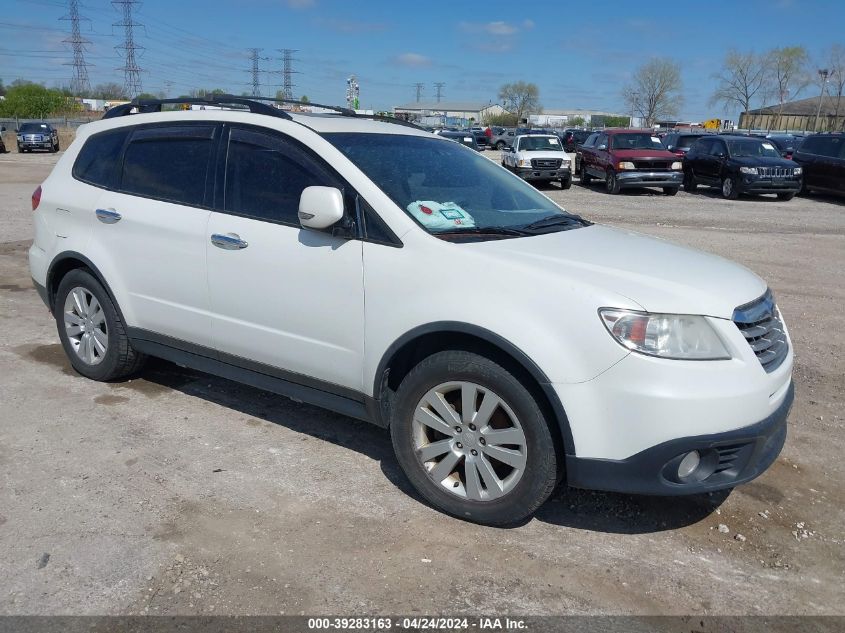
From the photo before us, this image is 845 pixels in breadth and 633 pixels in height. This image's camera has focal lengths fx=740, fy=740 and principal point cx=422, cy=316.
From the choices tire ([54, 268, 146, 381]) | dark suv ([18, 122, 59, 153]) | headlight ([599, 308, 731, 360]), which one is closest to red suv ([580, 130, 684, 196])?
tire ([54, 268, 146, 381])

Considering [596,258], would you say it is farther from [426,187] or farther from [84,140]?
[84,140]

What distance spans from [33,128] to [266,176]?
39.2 meters

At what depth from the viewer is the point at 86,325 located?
518cm

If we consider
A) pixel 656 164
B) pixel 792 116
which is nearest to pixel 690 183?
pixel 656 164

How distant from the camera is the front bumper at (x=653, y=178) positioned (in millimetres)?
21016

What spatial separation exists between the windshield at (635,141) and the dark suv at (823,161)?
3.92 metres

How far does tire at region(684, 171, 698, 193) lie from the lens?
22.3 m

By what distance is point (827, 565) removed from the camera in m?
3.26

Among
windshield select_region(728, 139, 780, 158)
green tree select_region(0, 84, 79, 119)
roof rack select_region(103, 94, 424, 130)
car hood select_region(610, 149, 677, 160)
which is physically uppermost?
green tree select_region(0, 84, 79, 119)

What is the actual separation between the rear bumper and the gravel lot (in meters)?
16.6

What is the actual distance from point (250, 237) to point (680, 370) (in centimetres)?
235

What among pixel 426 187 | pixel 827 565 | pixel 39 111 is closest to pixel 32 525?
pixel 426 187

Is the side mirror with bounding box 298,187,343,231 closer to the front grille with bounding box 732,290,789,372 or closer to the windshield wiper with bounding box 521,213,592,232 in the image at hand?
the windshield wiper with bounding box 521,213,592,232

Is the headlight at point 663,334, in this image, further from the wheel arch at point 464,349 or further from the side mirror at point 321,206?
the side mirror at point 321,206
